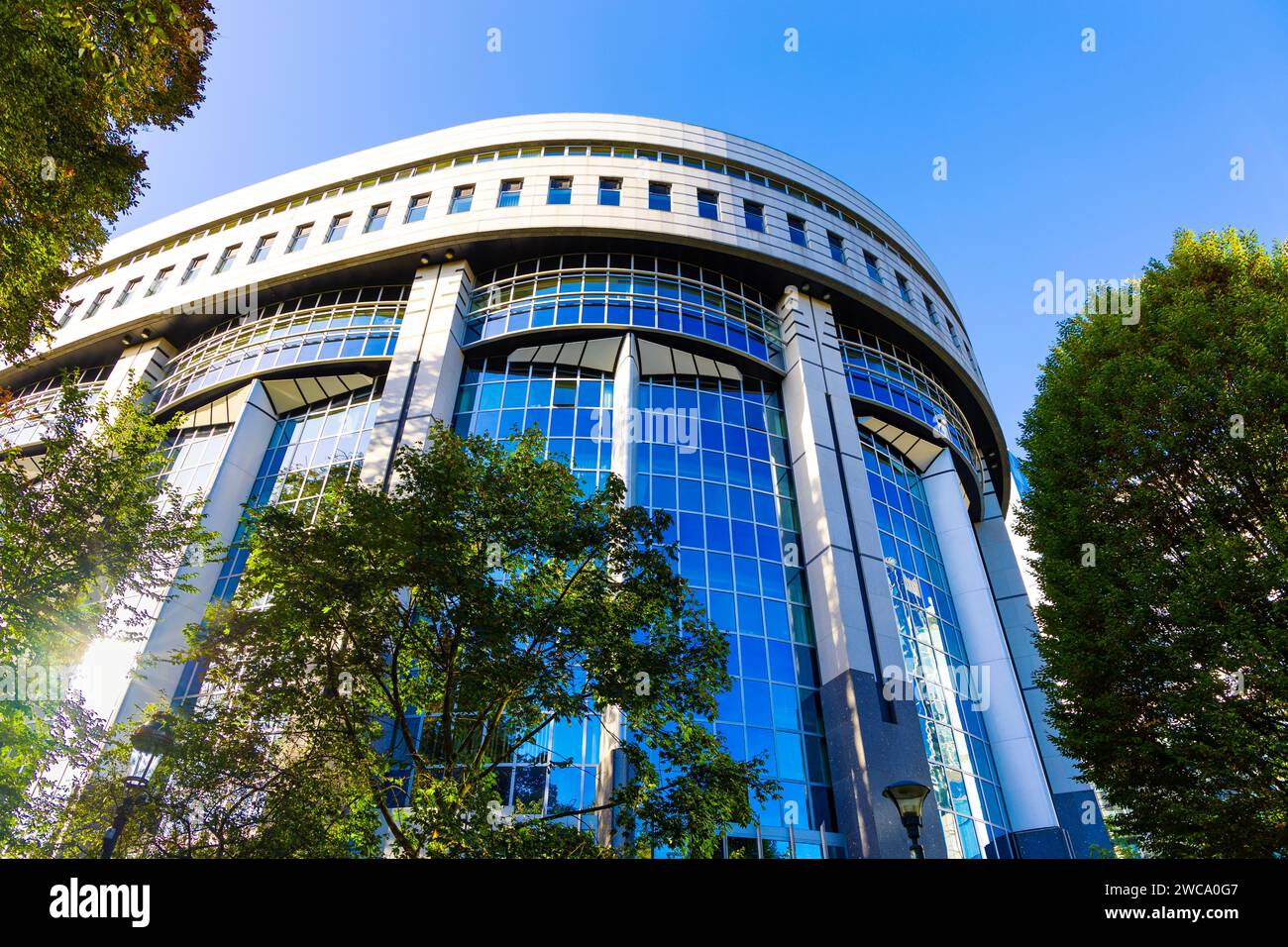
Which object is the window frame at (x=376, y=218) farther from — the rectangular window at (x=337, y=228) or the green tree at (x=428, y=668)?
the green tree at (x=428, y=668)

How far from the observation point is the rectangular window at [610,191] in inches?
1114

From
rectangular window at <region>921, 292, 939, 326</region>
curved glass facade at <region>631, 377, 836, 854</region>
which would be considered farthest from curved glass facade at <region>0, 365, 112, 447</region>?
rectangular window at <region>921, 292, 939, 326</region>

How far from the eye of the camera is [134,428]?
14914 mm

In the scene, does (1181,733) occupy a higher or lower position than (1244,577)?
lower

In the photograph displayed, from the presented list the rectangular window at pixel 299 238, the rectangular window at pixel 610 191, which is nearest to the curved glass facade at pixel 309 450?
the rectangular window at pixel 299 238

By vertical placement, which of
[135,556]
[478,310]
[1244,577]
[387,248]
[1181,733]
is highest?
[387,248]

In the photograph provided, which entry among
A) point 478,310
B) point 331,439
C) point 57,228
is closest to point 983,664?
point 478,310

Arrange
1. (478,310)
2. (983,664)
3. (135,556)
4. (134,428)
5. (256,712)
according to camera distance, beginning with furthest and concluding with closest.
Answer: (478,310)
(983,664)
(134,428)
(135,556)
(256,712)

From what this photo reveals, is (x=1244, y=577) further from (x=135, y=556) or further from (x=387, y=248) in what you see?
(x=387, y=248)

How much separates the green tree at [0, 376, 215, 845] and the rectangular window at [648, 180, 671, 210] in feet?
66.5

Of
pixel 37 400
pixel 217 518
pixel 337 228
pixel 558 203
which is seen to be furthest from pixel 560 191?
pixel 37 400

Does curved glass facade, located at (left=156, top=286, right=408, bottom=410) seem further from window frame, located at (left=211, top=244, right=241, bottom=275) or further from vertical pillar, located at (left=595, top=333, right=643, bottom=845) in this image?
vertical pillar, located at (left=595, top=333, right=643, bottom=845)

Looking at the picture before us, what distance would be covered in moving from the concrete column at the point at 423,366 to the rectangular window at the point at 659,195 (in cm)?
812

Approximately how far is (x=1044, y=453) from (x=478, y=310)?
68.4ft
